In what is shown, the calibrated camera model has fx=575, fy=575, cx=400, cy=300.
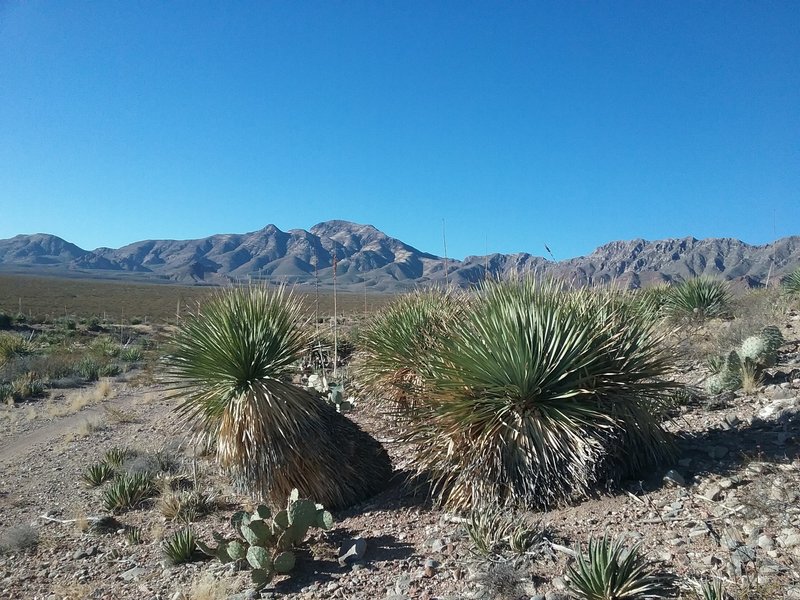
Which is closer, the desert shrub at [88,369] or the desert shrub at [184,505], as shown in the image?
the desert shrub at [184,505]

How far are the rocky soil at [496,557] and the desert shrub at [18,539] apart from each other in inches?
0.9

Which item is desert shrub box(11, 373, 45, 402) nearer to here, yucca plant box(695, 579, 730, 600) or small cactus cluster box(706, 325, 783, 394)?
small cactus cluster box(706, 325, 783, 394)

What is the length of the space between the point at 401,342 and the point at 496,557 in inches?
170

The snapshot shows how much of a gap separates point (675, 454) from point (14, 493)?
9512 mm

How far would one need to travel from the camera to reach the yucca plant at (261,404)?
6223 millimetres

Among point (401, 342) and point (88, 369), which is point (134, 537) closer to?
point (401, 342)

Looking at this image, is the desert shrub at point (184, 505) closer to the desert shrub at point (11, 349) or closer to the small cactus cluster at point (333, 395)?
the small cactus cluster at point (333, 395)

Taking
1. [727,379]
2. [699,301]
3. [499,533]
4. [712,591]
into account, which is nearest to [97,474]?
[499,533]

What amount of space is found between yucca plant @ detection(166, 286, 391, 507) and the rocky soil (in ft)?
2.20

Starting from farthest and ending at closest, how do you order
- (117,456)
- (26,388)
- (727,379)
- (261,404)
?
(26,388) → (117,456) → (727,379) → (261,404)

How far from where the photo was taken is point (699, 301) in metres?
16.3

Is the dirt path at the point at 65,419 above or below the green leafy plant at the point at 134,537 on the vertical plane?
below

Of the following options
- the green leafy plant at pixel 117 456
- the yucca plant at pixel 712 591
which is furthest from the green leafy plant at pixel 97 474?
the yucca plant at pixel 712 591

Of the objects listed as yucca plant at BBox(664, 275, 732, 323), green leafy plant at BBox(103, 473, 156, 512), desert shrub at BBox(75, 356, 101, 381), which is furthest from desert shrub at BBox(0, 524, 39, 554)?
yucca plant at BBox(664, 275, 732, 323)
